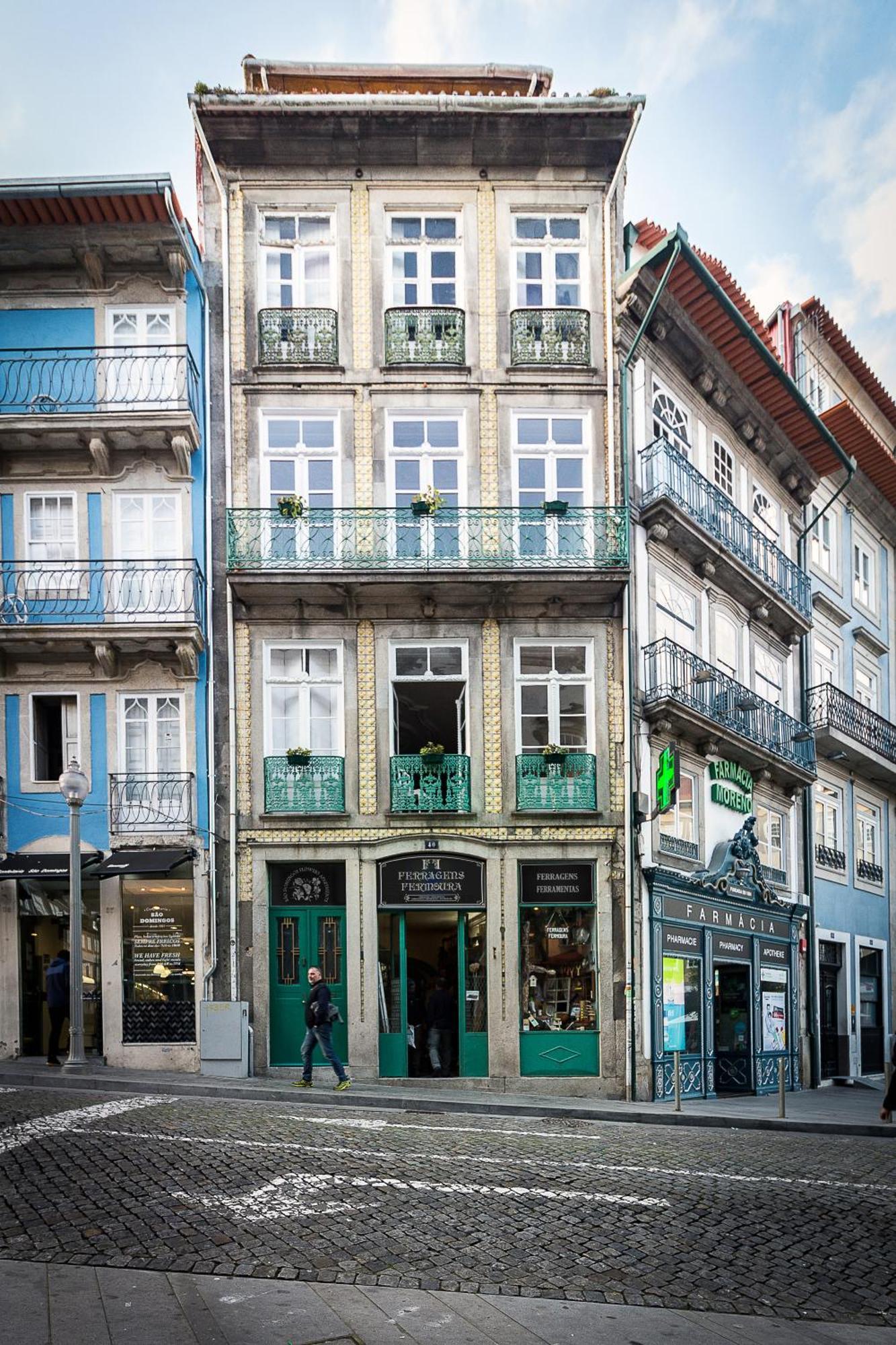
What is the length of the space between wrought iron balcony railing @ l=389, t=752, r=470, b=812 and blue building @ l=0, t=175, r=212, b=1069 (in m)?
2.95

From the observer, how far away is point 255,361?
72.3ft

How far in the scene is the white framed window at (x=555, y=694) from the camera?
21391 millimetres

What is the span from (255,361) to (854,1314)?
1779 centimetres

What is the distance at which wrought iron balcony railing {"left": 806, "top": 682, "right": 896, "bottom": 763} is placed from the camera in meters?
29.9

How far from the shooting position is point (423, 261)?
73.4 ft

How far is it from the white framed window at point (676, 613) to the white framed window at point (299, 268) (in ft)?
24.0

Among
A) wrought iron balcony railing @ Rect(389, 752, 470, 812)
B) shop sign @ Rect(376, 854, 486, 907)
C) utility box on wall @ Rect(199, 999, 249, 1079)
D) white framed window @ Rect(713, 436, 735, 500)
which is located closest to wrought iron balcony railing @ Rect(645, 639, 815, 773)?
wrought iron balcony railing @ Rect(389, 752, 470, 812)

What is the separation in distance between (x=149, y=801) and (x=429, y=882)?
4467mm

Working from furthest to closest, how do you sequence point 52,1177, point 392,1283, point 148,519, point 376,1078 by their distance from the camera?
point 148,519 → point 376,1078 → point 52,1177 → point 392,1283

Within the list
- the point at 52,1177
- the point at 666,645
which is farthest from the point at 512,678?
the point at 52,1177

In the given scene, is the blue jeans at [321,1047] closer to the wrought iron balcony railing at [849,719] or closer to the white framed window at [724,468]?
the white framed window at [724,468]

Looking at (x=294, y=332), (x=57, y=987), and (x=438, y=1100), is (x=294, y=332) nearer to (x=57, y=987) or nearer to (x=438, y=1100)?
(x=57, y=987)

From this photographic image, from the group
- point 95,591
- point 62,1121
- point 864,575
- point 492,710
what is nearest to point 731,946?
point 492,710

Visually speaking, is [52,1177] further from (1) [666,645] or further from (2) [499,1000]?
(1) [666,645]
